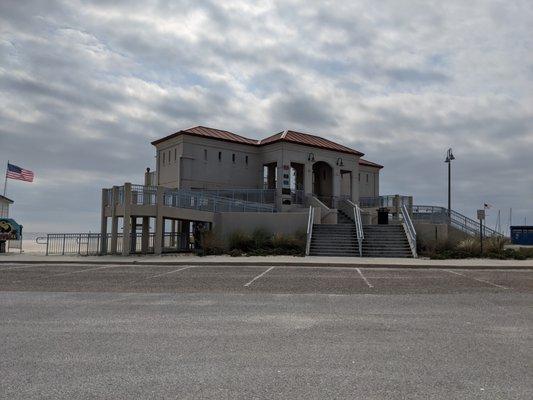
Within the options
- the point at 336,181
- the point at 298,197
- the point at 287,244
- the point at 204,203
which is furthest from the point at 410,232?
the point at 336,181

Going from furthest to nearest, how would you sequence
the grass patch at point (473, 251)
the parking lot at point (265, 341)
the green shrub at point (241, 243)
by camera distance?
the green shrub at point (241, 243), the grass patch at point (473, 251), the parking lot at point (265, 341)

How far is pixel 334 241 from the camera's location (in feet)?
100

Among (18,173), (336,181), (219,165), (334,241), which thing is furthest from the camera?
(336,181)

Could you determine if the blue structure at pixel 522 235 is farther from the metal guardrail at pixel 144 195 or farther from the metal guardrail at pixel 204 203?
Answer: the metal guardrail at pixel 144 195

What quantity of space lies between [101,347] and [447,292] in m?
9.26

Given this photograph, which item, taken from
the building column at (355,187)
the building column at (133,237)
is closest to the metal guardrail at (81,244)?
the building column at (133,237)

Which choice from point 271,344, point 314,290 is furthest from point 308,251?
point 271,344

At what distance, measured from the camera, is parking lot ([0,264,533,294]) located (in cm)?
1412

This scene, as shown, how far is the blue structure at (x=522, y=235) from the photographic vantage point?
48.4m

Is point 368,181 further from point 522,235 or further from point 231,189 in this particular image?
point 231,189

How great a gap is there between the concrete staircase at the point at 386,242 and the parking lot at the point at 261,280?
24.8ft

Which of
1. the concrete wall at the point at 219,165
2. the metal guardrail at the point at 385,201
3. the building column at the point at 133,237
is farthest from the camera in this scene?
the metal guardrail at the point at 385,201

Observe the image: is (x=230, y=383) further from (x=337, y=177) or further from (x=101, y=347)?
(x=337, y=177)

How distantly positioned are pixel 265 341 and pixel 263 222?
25406 millimetres
